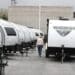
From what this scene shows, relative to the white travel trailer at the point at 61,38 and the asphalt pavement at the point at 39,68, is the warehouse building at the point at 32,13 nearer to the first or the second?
the white travel trailer at the point at 61,38

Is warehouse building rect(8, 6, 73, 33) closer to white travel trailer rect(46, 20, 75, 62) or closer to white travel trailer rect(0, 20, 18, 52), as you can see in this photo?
white travel trailer rect(0, 20, 18, 52)

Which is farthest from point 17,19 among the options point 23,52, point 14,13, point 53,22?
point 53,22

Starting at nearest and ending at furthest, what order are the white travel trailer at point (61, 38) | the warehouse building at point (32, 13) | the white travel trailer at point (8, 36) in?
the white travel trailer at point (61, 38) < the white travel trailer at point (8, 36) < the warehouse building at point (32, 13)

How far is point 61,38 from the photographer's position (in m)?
25.8

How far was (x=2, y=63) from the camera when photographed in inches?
571

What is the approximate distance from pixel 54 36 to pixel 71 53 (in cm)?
156

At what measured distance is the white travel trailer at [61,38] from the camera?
25.7 meters

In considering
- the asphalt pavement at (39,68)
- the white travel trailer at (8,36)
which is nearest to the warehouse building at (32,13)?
the white travel trailer at (8,36)

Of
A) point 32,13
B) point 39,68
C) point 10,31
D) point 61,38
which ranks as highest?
point 32,13

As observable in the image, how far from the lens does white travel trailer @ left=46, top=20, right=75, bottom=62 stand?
25734 millimetres

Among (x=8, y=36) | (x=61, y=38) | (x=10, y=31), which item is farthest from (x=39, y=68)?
(x=10, y=31)

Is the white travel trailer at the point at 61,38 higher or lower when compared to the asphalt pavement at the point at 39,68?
higher

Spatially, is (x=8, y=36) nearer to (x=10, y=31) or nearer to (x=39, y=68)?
(x=10, y=31)

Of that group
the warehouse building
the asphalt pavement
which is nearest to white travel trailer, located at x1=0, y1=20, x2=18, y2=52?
the asphalt pavement
